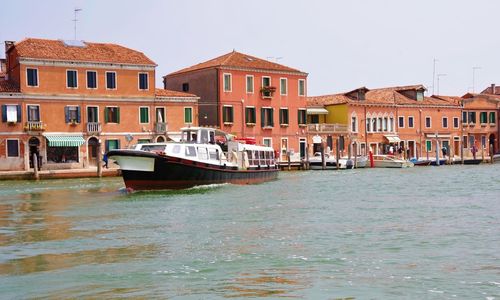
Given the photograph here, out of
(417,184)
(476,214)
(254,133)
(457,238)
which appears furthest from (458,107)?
(457,238)

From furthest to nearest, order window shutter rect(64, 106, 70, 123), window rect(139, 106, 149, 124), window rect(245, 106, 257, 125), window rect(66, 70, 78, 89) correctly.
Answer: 1. window rect(245, 106, 257, 125)
2. window rect(139, 106, 149, 124)
3. window shutter rect(64, 106, 70, 123)
4. window rect(66, 70, 78, 89)

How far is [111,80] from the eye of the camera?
4088 centimetres

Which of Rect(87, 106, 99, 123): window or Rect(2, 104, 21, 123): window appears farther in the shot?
Rect(87, 106, 99, 123): window

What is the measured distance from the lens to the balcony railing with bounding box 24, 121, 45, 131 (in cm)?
3809

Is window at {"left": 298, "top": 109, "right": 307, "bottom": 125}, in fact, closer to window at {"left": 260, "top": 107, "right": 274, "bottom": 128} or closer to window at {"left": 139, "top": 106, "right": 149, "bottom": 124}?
window at {"left": 260, "top": 107, "right": 274, "bottom": 128}

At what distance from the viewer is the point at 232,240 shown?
42.2 feet

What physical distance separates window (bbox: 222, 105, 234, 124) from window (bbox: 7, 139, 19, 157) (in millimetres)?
13321

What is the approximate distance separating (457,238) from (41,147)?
30202 millimetres

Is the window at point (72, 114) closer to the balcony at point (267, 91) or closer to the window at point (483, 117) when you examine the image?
the balcony at point (267, 91)

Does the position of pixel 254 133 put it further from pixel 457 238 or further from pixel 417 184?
pixel 457 238

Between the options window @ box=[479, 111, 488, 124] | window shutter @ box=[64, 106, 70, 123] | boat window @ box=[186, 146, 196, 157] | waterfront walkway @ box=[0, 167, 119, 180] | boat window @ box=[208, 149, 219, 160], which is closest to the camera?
boat window @ box=[186, 146, 196, 157]

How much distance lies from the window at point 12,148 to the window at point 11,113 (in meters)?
1.15

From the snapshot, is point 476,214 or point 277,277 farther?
point 476,214

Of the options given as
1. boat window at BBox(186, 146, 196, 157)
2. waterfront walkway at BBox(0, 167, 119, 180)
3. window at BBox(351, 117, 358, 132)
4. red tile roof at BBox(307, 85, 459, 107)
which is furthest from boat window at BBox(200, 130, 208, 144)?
window at BBox(351, 117, 358, 132)
